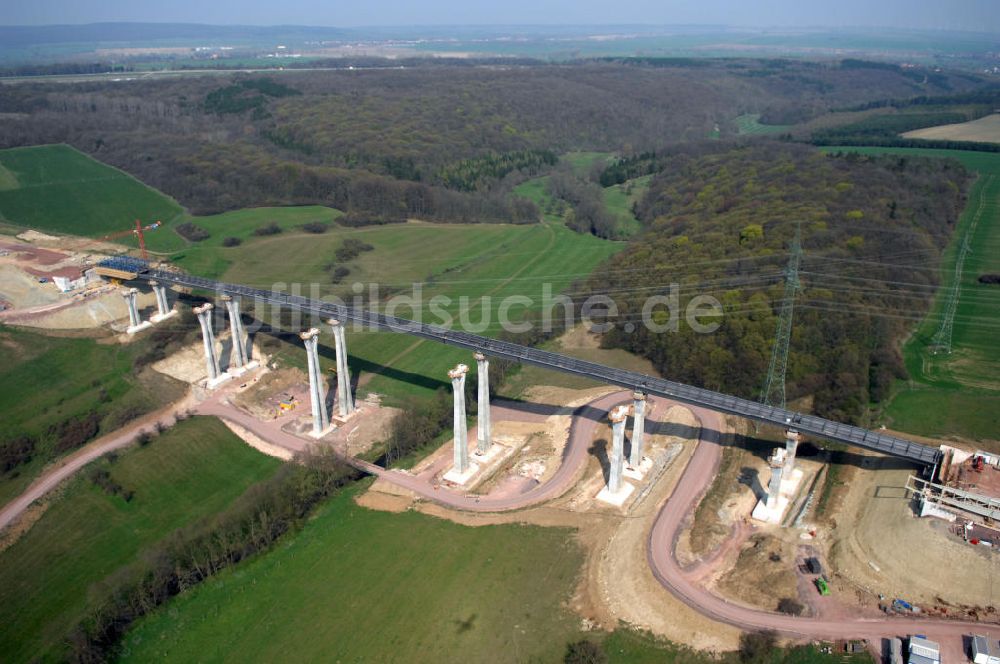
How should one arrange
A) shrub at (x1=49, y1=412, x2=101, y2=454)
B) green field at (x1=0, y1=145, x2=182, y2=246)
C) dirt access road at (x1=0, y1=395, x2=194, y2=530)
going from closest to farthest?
dirt access road at (x1=0, y1=395, x2=194, y2=530) → shrub at (x1=49, y1=412, x2=101, y2=454) → green field at (x1=0, y1=145, x2=182, y2=246)

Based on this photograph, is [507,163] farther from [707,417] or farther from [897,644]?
[897,644]

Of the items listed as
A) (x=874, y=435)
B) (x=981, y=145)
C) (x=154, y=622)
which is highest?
(x=981, y=145)

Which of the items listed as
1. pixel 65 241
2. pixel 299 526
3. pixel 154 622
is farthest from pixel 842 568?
pixel 65 241

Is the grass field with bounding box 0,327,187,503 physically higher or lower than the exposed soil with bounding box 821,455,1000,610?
lower

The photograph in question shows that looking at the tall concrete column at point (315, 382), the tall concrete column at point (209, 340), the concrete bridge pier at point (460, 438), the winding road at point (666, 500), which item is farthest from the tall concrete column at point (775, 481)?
the tall concrete column at point (209, 340)

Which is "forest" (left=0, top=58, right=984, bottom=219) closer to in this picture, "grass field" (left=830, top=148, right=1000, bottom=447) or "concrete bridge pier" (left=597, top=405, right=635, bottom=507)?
"grass field" (left=830, top=148, right=1000, bottom=447)

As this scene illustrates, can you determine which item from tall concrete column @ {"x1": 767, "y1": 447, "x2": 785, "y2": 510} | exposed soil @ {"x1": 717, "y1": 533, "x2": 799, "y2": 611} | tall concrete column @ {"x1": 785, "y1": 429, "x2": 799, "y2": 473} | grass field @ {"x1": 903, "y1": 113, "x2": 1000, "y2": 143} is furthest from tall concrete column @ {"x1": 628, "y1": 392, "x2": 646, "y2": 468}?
grass field @ {"x1": 903, "y1": 113, "x2": 1000, "y2": 143}

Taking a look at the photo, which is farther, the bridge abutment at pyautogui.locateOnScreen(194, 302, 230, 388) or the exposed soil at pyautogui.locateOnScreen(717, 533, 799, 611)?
the bridge abutment at pyautogui.locateOnScreen(194, 302, 230, 388)
